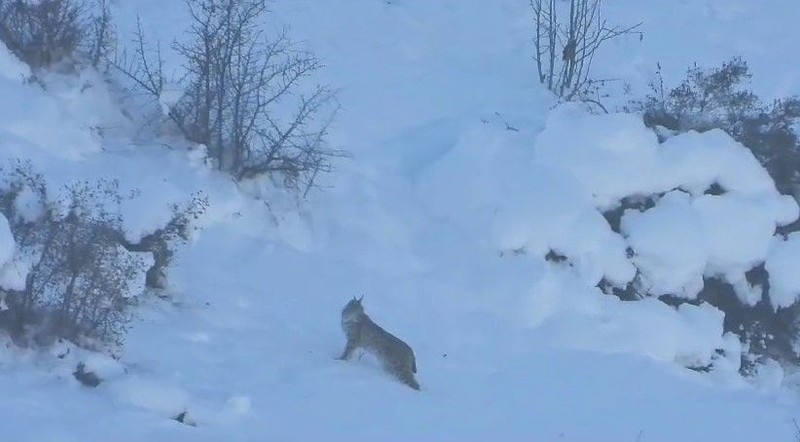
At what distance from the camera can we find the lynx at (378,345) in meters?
12.1

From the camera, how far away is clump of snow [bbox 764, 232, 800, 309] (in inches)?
618

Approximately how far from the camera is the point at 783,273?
1580 cm

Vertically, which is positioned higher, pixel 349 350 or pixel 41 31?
pixel 41 31

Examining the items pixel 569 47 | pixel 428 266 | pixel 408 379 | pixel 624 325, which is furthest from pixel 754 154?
pixel 408 379

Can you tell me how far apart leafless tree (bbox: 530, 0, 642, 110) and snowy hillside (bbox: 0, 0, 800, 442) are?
0.44 m

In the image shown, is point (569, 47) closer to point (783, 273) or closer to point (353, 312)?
point (783, 273)

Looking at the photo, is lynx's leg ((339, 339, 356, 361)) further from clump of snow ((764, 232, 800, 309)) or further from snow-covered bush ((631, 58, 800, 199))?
snow-covered bush ((631, 58, 800, 199))

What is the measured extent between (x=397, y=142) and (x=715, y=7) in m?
8.07

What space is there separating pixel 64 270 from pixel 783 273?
9.08 metres

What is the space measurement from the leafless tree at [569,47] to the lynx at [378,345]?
22.2 ft

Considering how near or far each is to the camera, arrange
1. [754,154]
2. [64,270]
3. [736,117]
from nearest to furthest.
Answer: [64,270], [754,154], [736,117]

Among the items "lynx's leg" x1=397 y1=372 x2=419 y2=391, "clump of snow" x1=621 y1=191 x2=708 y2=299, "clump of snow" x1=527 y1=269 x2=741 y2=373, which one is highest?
"clump of snow" x1=621 y1=191 x2=708 y2=299

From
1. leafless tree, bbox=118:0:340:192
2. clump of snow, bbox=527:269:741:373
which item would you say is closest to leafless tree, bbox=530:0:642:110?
clump of snow, bbox=527:269:741:373

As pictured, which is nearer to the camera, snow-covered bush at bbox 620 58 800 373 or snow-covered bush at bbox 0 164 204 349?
snow-covered bush at bbox 0 164 204 349
